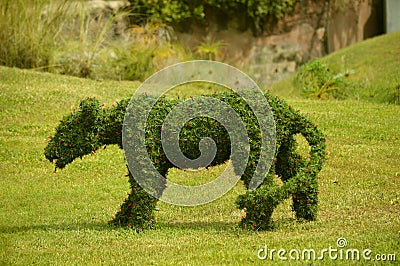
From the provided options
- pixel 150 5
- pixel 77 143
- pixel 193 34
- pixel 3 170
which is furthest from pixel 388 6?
pixel 77 143

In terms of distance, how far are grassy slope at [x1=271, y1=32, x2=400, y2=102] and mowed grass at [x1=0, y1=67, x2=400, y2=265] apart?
4.51ft

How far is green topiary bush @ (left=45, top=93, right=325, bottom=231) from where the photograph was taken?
5949mm

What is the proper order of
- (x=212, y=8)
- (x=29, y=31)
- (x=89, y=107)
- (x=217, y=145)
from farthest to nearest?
(x=212, y=8)
(x=29, y=31)
(x=89, y=107)
(x=217, y=145)

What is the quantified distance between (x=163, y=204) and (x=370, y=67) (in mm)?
8650

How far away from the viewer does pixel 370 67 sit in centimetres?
1469

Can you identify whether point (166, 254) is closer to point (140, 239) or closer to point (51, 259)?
point (140, 239)

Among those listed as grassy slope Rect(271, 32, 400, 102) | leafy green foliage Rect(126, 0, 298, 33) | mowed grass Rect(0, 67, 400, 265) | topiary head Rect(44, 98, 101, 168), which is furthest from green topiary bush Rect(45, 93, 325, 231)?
leafy green foliage Rect(126, 0, 298, 33)

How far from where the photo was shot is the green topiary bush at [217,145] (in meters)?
5.95

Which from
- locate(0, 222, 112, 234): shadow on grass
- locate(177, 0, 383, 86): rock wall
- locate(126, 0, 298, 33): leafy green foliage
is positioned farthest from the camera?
locate(177, 0, 383, 86): rock wall

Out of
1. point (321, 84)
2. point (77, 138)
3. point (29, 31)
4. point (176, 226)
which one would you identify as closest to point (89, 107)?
point (77, 138)

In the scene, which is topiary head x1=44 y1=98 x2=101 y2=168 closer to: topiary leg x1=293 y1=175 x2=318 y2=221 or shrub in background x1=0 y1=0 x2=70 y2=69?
topiary leg x1=293 y1=175 x2=318 y2=221

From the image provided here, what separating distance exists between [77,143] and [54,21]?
7719 mm

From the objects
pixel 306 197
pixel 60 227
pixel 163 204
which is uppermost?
pixel 306 197

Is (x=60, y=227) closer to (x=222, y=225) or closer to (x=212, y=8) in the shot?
(x=222, y=225)
